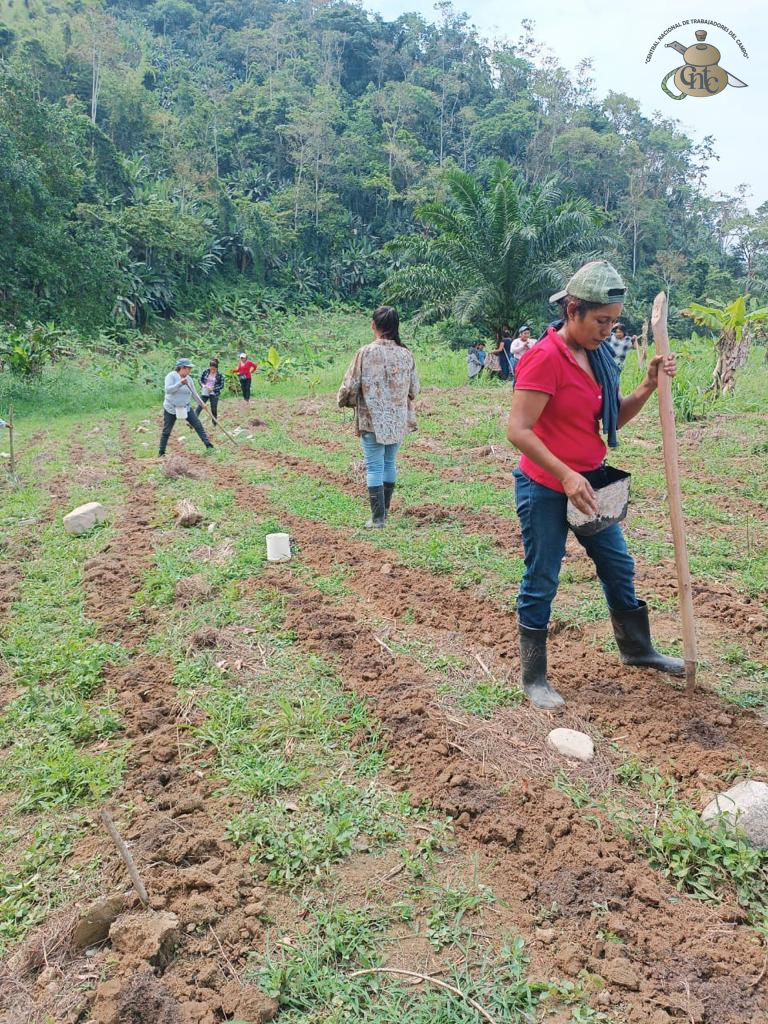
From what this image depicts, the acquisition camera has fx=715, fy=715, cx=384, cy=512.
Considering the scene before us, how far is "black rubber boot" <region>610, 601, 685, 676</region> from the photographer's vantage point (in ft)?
10.6

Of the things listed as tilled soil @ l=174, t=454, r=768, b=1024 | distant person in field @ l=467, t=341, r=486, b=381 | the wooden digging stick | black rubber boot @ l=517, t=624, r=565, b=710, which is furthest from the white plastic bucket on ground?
distant person in field @ l=467, t=341, r=486, b=381

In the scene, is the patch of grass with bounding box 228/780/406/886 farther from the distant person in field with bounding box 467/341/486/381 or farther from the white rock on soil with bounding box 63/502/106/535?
the distant person in field with bounding box 467/341/486/381

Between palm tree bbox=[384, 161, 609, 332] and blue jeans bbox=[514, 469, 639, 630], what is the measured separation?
15.9m

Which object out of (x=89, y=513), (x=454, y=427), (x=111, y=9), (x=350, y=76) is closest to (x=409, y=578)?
(x=89, y=513)

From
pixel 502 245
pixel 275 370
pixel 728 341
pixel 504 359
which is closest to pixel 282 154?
pixel 275 370

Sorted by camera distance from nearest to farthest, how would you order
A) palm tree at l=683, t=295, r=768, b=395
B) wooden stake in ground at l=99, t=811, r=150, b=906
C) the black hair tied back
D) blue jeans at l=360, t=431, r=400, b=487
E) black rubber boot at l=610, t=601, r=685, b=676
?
wooden stake in ground at l=99, t=811, r=150, b=906 → black rubber boot at l=610, t=601, r=685, b=676 → the black hair tied back → blue jeans at l=360, t=431, r=400, b=487 → palm tree at l=683, t=295, r=768, b=395

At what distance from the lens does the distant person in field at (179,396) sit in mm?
9062

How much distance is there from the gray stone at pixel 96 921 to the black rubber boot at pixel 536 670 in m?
1.77

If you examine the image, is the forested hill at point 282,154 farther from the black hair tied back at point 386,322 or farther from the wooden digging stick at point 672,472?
the wooden digging stick at point 672,472

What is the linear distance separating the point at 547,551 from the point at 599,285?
3.44 feet

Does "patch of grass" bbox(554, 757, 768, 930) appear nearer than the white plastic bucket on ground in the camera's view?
Yes

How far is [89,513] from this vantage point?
611 centimetres

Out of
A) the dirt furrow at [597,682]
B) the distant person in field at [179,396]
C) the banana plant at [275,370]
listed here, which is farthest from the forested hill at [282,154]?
the dirt furrow at [597,682]

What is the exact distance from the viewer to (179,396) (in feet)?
30.2
